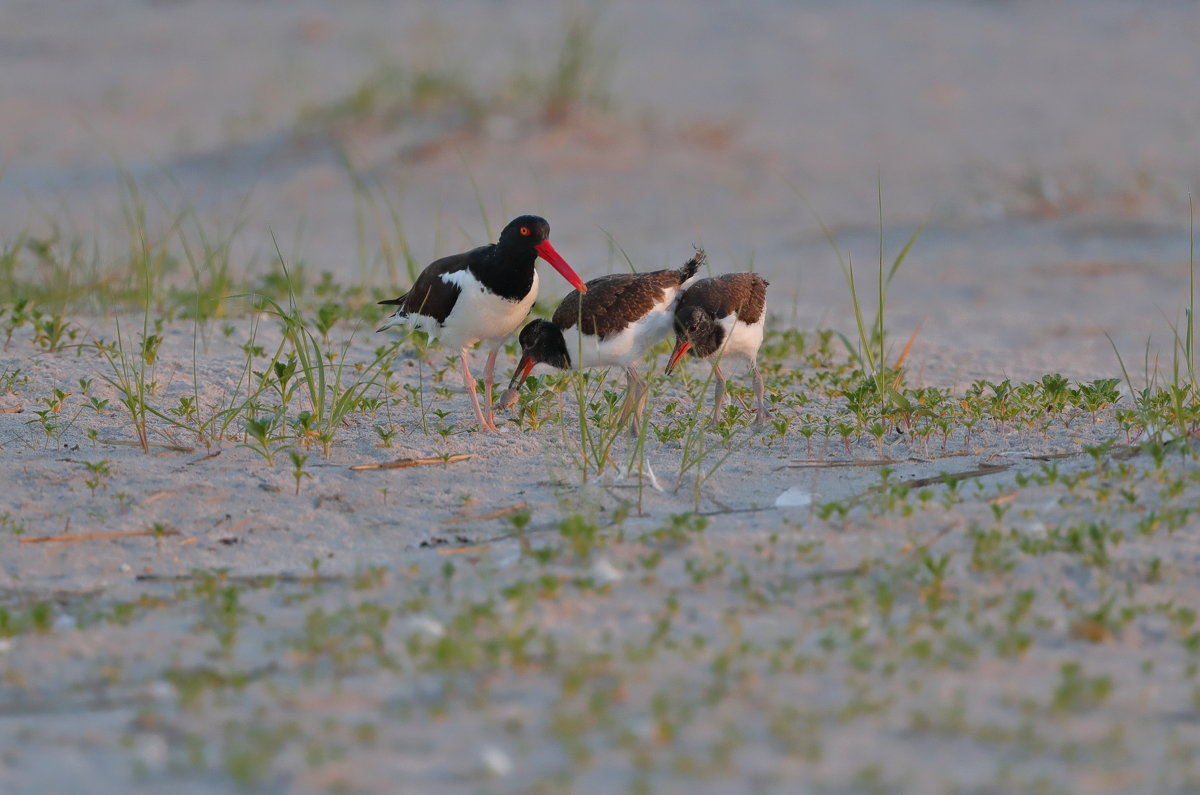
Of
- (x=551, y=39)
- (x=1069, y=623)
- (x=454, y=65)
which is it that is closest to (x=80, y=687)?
(x=1069, y=623)

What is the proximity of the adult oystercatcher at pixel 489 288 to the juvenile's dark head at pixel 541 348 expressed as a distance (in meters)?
0.09

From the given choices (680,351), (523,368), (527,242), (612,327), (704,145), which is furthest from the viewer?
(704,145)

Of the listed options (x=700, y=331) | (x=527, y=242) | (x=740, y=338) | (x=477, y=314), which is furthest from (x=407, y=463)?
(x=740, y=338)

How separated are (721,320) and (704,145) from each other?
25.0 ft

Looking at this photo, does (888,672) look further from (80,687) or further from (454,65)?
(454,65)

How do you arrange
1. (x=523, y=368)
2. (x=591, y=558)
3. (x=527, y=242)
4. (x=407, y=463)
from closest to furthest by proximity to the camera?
1. (x=591, y=558)
2. (x=407, y=463)
3. (x=527, y=242)
4. (x=523, y=368)

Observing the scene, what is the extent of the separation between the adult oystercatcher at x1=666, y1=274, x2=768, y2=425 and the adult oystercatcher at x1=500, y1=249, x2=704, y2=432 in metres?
0.10

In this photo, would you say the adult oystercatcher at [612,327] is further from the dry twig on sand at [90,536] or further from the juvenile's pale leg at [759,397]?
the dry twig on sand at [90,536]

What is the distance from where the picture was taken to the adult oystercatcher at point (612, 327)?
496cm

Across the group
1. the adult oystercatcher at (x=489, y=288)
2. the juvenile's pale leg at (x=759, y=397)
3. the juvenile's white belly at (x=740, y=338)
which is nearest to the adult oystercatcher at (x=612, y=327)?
the adult oystercatcher at (x=489, y=288)

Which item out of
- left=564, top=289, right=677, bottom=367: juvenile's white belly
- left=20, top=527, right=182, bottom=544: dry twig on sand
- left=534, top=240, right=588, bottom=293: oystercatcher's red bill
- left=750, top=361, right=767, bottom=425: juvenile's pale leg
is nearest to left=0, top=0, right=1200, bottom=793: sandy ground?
left=20, top=527, right=182, bottom=544: dry twig on sand

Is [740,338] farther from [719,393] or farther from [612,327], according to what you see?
[612,327]

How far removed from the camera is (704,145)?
1233 centimetres

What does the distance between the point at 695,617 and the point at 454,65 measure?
434 inches
